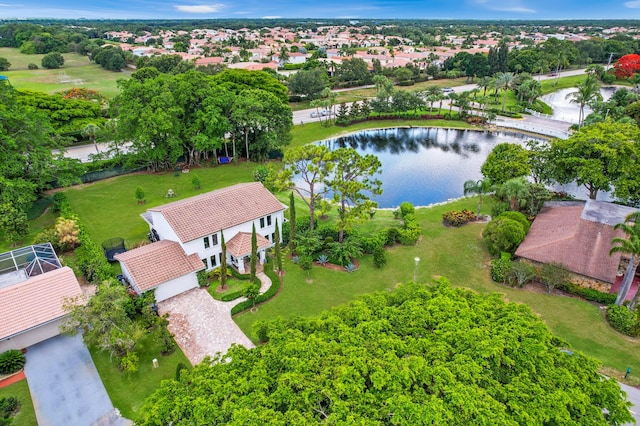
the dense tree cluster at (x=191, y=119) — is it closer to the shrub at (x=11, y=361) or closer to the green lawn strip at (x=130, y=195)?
the green lawn strip at (x=130, y=195)

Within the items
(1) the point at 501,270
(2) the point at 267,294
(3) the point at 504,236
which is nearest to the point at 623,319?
(1) the point at 501,270

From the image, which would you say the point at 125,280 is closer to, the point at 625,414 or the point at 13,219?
the point at 13,219

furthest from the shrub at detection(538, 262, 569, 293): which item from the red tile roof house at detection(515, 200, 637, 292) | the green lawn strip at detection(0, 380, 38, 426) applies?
the green lawn strip at detection(0, 380, 38, 426)

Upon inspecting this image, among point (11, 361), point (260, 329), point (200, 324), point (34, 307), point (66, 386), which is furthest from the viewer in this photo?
point (200, 324)

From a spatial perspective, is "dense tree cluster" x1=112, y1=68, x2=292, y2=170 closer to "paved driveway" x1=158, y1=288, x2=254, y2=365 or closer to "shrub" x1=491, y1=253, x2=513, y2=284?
"paved driveway" x1=158, y1=288, x2=254, y2=365

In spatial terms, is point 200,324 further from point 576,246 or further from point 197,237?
point 576,246
